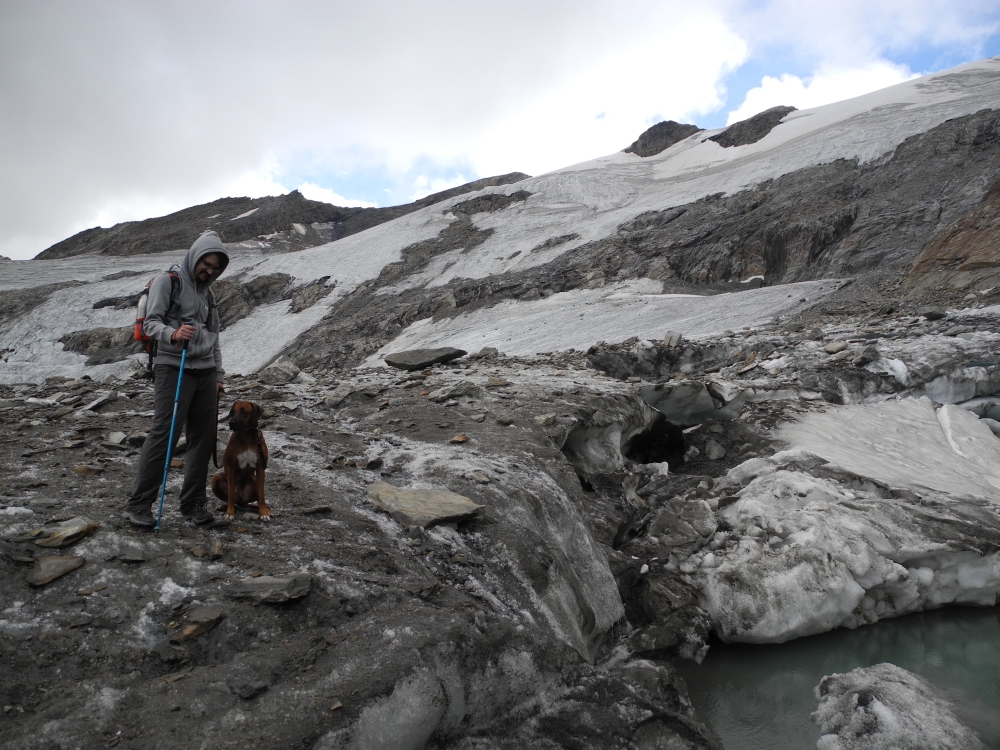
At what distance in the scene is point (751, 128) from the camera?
47.4 m

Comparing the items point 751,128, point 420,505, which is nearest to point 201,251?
point 420,505

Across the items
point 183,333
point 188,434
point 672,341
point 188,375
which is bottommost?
point 672,341

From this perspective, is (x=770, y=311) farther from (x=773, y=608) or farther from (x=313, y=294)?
(x=313, y=294)

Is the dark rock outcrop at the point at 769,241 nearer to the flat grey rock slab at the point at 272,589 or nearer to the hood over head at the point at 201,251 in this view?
the hood over head at the point at 201,251

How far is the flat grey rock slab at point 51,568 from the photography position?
2871 millimetres

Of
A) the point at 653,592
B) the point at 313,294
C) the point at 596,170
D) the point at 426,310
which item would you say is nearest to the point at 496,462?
the point at 653,592

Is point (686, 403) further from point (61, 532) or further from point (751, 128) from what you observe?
point (751, 128)

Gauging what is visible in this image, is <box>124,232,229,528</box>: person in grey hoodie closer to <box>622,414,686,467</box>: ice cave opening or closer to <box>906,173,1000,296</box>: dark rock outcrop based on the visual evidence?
<box>622,414,686,467</box>: ice cave opening

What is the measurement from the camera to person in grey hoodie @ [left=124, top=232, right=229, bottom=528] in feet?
11.6

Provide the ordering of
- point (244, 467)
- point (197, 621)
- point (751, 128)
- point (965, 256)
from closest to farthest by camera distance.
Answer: point (197, 621) < point (244, 467) < point (965, 256) < point (751, 128)

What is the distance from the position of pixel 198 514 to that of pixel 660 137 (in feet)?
189

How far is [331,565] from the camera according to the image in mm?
3561

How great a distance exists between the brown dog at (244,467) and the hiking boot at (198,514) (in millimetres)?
154

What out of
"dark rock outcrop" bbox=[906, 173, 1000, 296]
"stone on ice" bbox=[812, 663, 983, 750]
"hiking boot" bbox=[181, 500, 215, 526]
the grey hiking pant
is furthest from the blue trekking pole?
"dark rock outcrop" bbox=[906, 173, 1000, 296]
